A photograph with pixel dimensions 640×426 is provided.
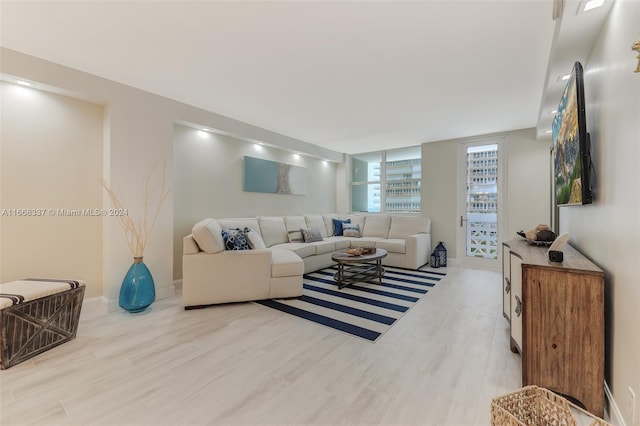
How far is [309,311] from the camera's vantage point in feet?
9.21

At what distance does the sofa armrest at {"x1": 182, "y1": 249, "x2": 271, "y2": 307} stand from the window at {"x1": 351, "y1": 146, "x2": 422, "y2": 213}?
388 cm

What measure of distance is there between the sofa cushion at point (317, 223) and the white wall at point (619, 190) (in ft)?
13.3

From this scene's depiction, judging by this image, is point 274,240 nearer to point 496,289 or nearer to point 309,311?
point 309,311

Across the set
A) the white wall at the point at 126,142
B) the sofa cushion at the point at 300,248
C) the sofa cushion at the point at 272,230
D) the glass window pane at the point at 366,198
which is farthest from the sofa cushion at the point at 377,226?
the white wall at the point at 126,142

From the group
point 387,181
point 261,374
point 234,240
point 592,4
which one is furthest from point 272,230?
point 592,4

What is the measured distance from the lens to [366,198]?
663 centimetres

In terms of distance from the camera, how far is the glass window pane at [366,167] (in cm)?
645

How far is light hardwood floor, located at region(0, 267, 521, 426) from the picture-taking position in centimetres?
142

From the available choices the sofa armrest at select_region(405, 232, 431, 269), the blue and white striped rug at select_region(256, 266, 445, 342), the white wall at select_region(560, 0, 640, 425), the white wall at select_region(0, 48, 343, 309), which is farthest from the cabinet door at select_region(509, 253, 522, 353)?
the white wall at select_region(0, 48, 343, 309)

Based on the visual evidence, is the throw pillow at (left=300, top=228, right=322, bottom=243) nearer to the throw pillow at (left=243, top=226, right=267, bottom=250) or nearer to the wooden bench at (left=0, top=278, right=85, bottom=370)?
the throw pillow at (left=243, top=226, right=267, bottom=250)

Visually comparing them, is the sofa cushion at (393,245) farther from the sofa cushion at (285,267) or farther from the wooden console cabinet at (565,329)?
the wooden console cabinet at (565,329)

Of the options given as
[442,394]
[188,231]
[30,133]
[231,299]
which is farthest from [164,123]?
[442,394]

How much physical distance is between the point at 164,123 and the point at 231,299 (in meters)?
2.26

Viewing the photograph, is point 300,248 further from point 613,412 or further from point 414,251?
point 613,412
